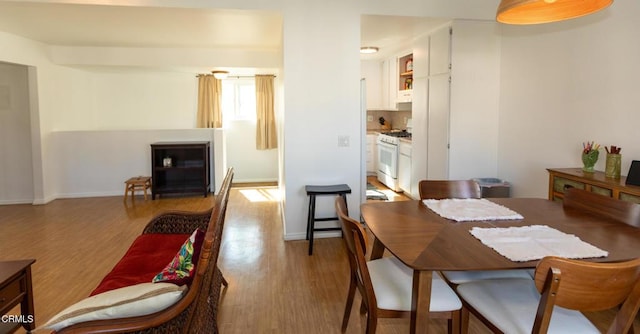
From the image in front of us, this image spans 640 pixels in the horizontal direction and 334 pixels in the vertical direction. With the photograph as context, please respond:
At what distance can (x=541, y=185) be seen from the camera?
411 cm

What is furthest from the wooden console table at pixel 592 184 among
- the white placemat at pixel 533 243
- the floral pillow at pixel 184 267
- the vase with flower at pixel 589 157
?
the floral pillow at pixel 184 267

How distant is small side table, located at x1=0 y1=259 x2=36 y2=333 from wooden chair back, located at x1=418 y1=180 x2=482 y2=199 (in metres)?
2.40

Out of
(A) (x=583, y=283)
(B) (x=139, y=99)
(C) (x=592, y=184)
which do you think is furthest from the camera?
(B) (x=139, y=99)

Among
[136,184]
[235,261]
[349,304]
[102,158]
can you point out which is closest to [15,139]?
[102,158]

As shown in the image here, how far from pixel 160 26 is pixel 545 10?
4164 mm

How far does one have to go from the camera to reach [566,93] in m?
3.74

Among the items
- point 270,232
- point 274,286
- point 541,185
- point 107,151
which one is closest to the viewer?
point 274,286

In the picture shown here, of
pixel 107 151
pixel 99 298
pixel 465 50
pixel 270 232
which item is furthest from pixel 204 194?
pixel 99 298

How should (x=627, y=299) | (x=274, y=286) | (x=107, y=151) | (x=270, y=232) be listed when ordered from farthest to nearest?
1. (x=107, y=151)
2. (x=270, y=232)
3. (x=274, y=286)
4. (x=627, y=299)

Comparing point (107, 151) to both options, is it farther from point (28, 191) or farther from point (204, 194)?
point (204, 194)

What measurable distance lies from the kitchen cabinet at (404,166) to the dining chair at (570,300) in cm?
419

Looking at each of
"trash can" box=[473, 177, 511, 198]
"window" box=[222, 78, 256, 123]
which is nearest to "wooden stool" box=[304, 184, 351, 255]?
"trash can" box=[473, 177, 511, 198]

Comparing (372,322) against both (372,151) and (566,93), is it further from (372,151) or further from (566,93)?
(372,151)

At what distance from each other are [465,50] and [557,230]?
304cm
